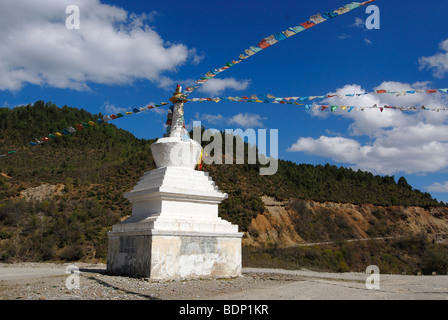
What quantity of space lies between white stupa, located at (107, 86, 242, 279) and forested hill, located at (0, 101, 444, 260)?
40.2 ft

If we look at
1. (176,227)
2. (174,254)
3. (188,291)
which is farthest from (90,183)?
(188,291)

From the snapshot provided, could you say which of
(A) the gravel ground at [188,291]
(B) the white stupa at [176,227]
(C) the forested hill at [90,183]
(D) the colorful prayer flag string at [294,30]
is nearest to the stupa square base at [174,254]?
(B) the white stupa at [176,227]

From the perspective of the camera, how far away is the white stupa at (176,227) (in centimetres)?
776

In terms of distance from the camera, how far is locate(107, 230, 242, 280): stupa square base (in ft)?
25.1

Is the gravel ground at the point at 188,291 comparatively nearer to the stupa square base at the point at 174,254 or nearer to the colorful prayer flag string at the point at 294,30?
the stupa square base at the point at 174,254

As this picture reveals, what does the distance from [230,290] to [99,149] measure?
3668 cm

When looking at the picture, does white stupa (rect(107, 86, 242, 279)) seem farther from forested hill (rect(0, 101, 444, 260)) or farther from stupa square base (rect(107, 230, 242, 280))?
forested hill (rect(0, 101, 444, 260))

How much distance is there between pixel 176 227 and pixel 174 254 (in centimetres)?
54

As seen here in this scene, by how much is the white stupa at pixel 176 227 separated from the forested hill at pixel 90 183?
1224cm

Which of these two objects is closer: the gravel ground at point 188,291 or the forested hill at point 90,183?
the gravel ground at point 188,291

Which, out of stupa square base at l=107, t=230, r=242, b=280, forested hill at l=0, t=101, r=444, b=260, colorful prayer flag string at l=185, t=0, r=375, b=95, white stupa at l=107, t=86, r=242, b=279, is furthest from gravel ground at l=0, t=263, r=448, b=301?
forested hill at l=0, t=101, r=444, b=260

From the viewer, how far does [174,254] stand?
308 inches

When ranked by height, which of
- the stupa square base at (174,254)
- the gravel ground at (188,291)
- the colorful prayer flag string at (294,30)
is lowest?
the gravel ground at (188,291)
